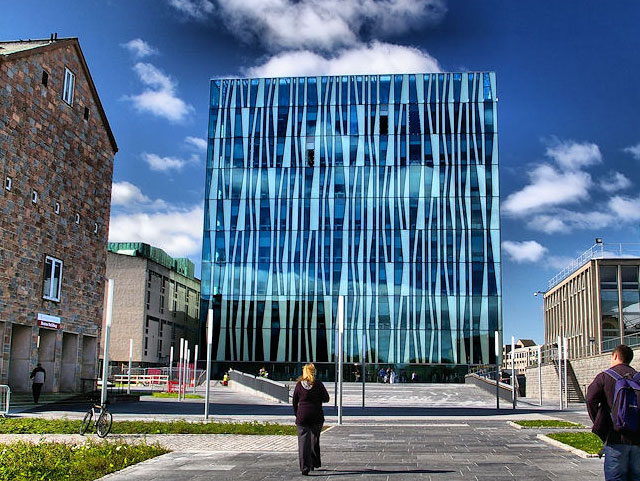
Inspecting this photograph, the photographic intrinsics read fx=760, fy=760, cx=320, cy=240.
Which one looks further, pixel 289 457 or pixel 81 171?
pixel 81 171

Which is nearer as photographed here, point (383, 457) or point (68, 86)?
point (383, 457)

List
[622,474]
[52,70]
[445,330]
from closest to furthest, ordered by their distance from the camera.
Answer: [622,474], [52,70], [445,330]

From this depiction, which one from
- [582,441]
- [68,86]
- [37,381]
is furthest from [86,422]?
[68,86]

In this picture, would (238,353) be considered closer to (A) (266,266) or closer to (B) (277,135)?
(A) (266,266)

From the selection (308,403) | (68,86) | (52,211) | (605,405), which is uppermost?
(68,86)

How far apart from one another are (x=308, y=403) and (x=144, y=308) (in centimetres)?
6866

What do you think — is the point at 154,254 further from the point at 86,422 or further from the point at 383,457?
the point at 383,457

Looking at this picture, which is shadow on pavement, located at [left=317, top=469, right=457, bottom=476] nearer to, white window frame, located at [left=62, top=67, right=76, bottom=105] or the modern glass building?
white window frame, located at [left=62, top=67, right=76, bottom=105]

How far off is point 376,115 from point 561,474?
67.6m

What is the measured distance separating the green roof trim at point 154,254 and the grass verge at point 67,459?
243 feet

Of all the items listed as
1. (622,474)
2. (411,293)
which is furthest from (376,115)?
(622,474)

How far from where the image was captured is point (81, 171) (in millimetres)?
35844

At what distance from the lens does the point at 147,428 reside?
17.9 m

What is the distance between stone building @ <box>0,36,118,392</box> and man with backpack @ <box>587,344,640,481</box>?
1012 inches
